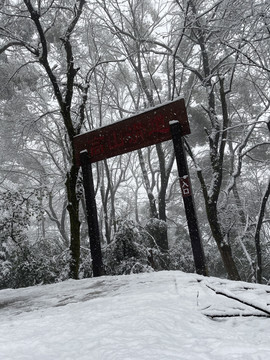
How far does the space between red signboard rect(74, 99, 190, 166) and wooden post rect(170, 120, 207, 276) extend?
0.44ft

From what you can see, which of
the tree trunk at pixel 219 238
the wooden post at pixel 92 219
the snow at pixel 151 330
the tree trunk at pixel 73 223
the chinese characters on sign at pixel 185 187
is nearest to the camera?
the snow at pixel 151 330

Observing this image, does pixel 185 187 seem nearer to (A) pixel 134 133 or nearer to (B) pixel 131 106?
(A) pixel 134 133

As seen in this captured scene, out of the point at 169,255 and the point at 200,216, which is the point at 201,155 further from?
the point at 169,255

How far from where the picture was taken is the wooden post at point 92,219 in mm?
5445

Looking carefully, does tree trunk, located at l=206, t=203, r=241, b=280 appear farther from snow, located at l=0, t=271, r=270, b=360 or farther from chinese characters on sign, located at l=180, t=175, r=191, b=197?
snow, located at l=0, t=271, r=270, b=360

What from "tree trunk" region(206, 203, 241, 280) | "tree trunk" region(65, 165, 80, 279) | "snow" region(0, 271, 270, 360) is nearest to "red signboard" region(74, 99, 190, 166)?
"tree trunk" region(65, 165, 80, 279)

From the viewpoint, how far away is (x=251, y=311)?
2.05 meters

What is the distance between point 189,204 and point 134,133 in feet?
5.08

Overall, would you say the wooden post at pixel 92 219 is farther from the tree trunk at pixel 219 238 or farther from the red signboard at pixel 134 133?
the tree trunk at pixel 219 238

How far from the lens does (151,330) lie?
1760 mm

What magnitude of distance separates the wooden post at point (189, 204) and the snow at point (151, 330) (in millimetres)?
1607

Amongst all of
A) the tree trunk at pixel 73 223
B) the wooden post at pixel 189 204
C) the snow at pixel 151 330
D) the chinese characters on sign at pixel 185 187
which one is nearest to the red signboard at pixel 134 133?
the wooden post at pixel 189 204

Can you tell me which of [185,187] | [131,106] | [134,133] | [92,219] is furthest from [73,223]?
[131,106]

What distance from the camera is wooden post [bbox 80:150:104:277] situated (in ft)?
17.9
